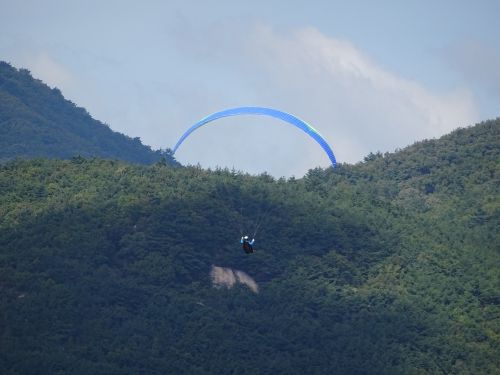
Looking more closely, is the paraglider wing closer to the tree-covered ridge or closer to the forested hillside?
the forested hillside

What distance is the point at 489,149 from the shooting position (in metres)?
121

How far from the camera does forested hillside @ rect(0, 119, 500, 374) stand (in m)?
84.4

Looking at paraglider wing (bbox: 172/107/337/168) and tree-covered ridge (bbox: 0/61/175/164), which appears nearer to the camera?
paraglider wing (bbox: 172/107/337/168)

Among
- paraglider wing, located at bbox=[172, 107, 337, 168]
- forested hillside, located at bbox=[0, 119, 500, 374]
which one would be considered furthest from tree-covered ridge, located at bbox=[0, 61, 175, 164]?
paraglider wing, located at bbox=[172, 107, 337, 168]

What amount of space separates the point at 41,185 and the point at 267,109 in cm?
2962

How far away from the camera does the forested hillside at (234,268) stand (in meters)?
84.4

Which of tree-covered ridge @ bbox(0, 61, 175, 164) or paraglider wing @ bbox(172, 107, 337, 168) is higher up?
tree-covered ridge @ bbox(0, 61, 175, 164)

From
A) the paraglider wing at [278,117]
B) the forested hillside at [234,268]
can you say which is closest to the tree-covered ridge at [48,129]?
the forested hillside at [234,268]

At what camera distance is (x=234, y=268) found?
94.6 m

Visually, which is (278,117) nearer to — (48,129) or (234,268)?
(234,268)

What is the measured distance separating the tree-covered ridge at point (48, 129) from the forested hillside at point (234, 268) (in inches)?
2035

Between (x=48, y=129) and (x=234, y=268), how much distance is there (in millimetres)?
73689

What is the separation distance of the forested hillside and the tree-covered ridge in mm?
51677

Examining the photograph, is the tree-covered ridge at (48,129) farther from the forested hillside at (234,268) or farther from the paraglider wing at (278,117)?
the paraglider wing at (278,117)
